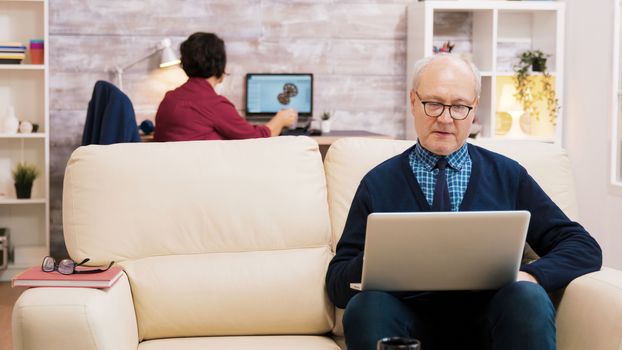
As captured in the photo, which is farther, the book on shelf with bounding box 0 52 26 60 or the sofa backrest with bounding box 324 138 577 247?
the book on shelf with bounding box 0 52 26 60

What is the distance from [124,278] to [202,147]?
1.56ft

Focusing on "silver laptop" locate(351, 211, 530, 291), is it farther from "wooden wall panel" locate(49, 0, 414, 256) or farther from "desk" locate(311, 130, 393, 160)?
"wooden wall panel" locate(49, 0, 414, 256)

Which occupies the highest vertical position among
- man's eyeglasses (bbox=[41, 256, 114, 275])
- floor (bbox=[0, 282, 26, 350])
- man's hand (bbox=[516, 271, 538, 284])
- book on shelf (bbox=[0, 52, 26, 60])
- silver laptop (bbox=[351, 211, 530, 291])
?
book on shelf (bbox=[0, 52, 26, 60])

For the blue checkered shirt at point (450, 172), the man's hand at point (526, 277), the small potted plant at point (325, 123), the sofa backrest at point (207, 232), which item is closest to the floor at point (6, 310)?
the sofa backrest at point (207, 232)

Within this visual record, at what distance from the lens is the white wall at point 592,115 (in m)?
4.60

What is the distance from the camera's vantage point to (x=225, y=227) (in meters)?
2.58

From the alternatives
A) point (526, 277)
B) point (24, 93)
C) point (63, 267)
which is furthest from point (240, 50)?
point (526, 277)

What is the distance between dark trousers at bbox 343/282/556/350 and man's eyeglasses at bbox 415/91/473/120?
0.49 meters

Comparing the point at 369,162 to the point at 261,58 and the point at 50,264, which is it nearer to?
the point at 50,264

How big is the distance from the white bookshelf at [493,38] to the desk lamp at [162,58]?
1.45 metres

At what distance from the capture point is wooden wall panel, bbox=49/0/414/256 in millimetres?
5387

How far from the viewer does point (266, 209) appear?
260 centimetres

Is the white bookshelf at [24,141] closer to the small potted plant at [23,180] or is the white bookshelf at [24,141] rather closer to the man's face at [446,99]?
the small potted plant at [23,180]

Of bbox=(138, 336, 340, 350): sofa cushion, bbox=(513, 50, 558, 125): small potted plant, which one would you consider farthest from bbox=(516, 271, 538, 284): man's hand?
bbox=(513, 50, 558, 125): small potted plant
